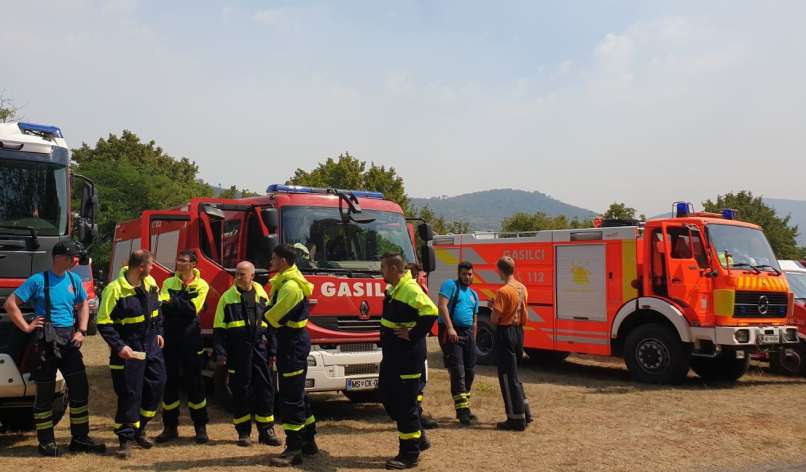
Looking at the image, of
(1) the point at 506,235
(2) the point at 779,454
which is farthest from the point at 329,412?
(1) the point at 506,235

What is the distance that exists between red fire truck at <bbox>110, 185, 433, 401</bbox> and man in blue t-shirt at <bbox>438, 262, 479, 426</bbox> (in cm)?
78

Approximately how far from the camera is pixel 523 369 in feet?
44.9

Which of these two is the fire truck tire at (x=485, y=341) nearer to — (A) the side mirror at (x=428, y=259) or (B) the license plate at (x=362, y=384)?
(A) the side mirror at (x=428, y=259)

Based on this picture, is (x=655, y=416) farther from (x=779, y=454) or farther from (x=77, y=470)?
(x=77, y=470)

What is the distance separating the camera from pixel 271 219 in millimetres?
8195

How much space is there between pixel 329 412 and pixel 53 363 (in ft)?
12.2

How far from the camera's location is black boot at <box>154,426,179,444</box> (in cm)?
727

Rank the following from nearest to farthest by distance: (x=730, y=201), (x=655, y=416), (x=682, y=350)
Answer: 1. (x=655, y=416)
2. (x=682, y=350)
3. (x=730, y=201)

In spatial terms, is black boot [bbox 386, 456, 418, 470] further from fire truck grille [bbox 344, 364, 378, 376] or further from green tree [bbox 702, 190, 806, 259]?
green tree [bbox 702, 190, 806, 259]

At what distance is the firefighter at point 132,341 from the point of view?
6625 mm

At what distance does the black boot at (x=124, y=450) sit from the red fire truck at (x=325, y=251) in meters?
2.00

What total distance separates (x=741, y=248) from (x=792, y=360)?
2.50 metres

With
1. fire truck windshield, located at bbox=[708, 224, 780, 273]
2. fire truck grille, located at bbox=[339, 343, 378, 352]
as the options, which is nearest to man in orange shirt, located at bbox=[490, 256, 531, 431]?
fire truck grille, located at bbox=[339, 343, 378, 352]

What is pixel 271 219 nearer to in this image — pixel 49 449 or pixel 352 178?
pixel 49 449
